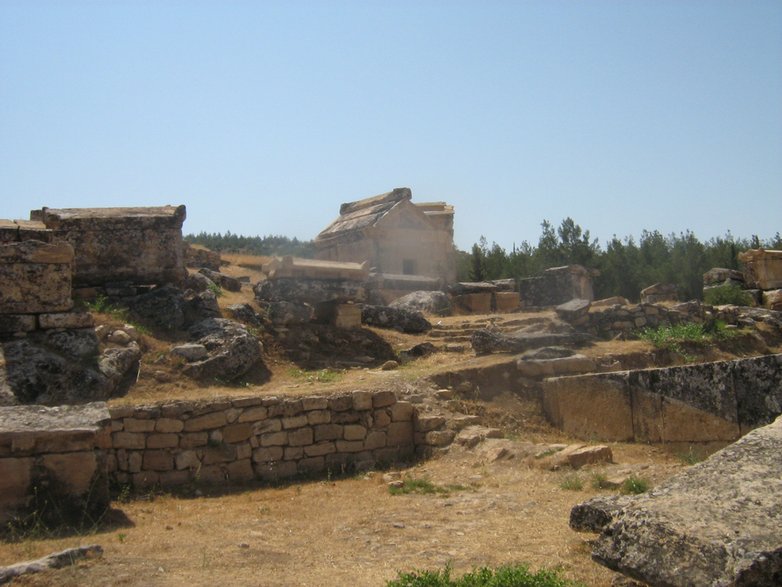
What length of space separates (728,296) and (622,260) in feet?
47.9

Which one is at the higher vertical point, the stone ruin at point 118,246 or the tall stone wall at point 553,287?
the stone ruin at point 118,246

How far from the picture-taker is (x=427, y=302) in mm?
18297

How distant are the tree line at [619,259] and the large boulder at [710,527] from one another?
22690mm

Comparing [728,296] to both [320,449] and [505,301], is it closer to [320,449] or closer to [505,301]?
[505,301]

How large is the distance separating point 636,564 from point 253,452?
6.11 meters

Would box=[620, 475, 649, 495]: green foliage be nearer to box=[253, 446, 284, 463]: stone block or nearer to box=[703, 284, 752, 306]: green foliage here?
box=[253, 446, 284, 463]: stone block

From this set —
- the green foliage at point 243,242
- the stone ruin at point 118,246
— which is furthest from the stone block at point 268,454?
the green foliage at point 243,242

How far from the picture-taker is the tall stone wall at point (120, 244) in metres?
12.8

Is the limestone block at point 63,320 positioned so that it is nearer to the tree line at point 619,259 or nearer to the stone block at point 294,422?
the stone block at point 294,422

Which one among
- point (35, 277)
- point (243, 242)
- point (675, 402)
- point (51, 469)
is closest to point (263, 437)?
point (51, 469)

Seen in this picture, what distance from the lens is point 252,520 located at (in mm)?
7176

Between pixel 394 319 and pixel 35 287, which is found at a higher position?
pixel 35 287

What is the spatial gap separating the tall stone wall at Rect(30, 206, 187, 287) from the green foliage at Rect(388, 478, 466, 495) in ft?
21.4

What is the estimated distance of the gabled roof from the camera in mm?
24000
